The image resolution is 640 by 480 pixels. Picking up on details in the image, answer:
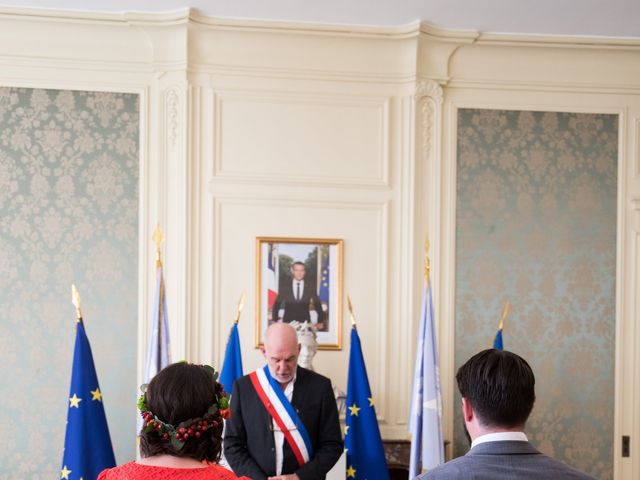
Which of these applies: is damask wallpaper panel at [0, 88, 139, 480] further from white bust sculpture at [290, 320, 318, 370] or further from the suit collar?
the suit collar

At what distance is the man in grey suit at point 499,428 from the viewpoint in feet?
7.23

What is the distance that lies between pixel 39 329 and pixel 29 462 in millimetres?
820

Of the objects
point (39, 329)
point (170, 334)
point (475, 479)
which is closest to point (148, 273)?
point (170, 334)

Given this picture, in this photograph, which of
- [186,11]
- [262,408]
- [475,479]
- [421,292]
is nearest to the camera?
[475,479]

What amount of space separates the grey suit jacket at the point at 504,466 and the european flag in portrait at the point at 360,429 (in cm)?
301

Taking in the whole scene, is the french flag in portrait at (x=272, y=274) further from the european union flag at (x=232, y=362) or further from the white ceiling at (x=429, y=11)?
the white ceiling at (x=429, y=11)

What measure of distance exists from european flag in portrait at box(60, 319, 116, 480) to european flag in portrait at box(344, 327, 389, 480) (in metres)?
1.35

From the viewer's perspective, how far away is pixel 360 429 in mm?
5270

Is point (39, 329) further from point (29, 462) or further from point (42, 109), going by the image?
point (42, 109)

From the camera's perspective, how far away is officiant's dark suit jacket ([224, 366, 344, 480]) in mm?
4348

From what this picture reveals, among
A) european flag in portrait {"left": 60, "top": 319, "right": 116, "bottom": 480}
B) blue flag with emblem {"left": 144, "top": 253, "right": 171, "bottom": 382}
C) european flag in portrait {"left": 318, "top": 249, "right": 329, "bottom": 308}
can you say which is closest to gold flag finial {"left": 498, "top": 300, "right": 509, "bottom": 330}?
european flag in portrait {"left": 318, "top": 249, "right": 329, "bottom": 308}

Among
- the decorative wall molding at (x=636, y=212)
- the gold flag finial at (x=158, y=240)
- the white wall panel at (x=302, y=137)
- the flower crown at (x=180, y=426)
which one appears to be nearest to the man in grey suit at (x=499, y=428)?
the flower crown at (x=180, y=426)

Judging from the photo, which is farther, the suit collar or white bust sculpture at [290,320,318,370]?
white bust sculpture at [290,320,318,370]

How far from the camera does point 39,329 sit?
18.4 ft
